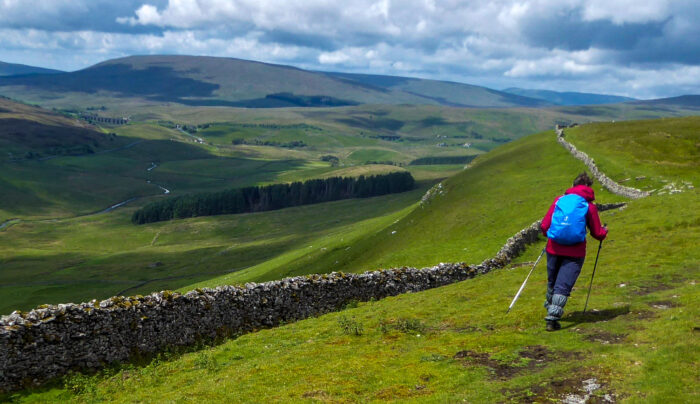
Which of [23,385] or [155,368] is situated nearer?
[23,385]

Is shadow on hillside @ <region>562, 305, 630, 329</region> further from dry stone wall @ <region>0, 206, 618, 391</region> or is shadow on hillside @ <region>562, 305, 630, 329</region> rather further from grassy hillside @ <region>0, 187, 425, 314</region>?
grassy hillside @ <region>0, 187, 425, 314</region>

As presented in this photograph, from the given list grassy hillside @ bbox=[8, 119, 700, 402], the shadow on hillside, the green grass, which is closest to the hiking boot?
grassy hillside @ bbox=[8, 119, 700, 402]

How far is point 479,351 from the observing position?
17.0 metres

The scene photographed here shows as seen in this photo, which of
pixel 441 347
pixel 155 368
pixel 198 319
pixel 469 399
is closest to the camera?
pixel 469 399

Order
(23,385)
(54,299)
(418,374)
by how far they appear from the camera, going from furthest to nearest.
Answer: (54,299) → (23,385) → (418,374)

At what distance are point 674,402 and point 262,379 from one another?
11.4 meters

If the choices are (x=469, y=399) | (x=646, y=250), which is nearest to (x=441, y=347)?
(x=469, y=399)

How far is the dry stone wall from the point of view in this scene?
2022 cm

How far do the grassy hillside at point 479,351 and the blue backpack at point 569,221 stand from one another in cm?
307

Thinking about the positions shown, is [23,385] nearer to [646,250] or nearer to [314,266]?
[646,250]

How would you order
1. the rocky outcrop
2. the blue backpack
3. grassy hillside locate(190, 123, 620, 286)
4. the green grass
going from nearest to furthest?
the blue backpack, grassy hillside locate(190, 123, 620, 286), the rocky outcrop, the green grass

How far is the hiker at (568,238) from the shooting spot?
18078 mm

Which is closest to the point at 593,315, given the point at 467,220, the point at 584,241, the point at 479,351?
the point at 584,241

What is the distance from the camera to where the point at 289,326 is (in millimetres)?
25938
